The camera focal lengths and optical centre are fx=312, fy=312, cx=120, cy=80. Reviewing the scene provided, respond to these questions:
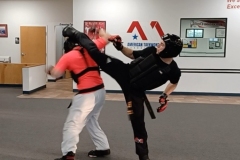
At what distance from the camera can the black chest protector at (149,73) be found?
3.06m

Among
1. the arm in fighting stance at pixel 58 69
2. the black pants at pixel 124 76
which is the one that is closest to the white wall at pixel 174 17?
the black pants at pixel 124 76

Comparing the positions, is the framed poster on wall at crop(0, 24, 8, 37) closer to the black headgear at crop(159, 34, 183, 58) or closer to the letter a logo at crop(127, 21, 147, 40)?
the letter a logo at crop(127, 21, 147, 40)

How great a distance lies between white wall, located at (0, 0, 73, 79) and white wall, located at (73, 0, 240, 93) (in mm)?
2287

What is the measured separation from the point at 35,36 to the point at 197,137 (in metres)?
7.80

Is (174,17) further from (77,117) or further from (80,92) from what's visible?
(77,117)

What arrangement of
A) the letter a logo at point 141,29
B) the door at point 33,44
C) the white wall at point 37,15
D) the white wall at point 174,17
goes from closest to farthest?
the white wall at point 174,17 < the letter a logo at point 141,29 < the white wall at point 37,15 < the door at point 33,44

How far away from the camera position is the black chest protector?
3.06 metres

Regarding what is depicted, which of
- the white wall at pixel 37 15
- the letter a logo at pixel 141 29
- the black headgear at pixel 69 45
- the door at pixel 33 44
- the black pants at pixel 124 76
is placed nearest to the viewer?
the black pants at pixel 124 76

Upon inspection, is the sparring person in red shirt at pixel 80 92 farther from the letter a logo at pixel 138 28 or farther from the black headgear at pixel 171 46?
the letter a logo at pixel 138 28

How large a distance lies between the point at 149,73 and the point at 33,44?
8508mm

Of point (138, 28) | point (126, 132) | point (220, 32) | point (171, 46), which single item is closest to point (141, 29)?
point (138, 28)

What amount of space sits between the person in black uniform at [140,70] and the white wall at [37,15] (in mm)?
7687

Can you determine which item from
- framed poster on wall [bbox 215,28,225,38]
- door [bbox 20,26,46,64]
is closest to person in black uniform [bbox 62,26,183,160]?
framed poster on wall [bbox 215,28,225,38]

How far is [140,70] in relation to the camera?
3.12m
